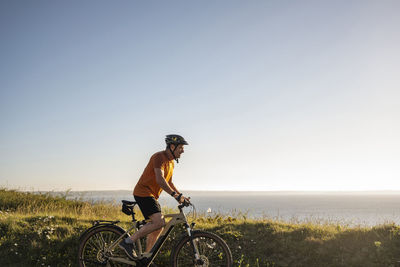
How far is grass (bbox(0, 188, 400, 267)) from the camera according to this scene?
7.20 meters

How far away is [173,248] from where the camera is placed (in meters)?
5.76

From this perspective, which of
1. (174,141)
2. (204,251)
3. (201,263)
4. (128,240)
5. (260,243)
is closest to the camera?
(201,263)

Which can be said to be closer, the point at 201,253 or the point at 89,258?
the point at 201,253

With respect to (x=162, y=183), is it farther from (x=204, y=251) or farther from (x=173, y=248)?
(x=204, y=251)

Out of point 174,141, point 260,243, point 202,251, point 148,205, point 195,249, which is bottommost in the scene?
point 260,243

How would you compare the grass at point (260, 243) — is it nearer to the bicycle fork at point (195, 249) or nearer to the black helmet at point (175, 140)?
the bicycle fork at point (195, 249)

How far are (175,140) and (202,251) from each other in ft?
7.11

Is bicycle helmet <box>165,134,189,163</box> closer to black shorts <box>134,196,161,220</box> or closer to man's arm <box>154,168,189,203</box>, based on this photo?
man's arm <box>154,168,189,203</box>

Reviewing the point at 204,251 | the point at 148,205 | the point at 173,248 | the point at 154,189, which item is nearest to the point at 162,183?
the point at 154,189

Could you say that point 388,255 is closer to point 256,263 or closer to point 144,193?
point 256,263

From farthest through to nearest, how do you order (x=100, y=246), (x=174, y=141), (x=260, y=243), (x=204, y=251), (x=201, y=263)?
(x=260, y=243) < (x=100, y=246) < (x=174, y=141) < (x=204, y=251) < (x=201, y=263)

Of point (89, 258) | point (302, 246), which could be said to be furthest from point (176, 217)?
point (302, 246)

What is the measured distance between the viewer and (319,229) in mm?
8539

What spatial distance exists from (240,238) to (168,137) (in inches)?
156
